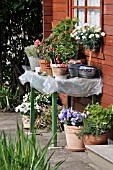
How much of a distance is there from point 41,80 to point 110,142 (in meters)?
1.36

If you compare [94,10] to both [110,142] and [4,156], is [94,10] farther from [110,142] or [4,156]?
[4,156]

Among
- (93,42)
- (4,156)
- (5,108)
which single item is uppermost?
(93,42)

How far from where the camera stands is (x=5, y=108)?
35.2 feet

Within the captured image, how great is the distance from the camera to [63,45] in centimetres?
805

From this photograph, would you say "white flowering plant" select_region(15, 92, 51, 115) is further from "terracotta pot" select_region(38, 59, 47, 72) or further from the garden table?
the garden table

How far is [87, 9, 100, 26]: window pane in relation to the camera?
773cm

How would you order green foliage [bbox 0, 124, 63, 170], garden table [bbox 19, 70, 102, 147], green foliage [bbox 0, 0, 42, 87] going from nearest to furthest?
green foliage [bbox 0, 124, 63, 170], garden table [bbox 19, 70, 102, 147], green foliage [bbox 0, 0, 42, 87]

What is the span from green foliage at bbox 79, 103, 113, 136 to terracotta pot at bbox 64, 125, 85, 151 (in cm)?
16

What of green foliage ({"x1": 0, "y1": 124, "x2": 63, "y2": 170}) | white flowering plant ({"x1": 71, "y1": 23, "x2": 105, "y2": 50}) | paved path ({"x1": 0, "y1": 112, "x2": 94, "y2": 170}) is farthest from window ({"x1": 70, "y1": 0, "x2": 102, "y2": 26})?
green foliage ({"x1": 0, "y1": 124, "x2": 63, "y2": 170})

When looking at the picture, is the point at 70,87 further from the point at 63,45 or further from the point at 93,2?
the point at 93,2

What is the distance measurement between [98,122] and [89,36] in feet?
3.95

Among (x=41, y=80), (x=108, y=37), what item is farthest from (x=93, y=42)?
(x=41, y=80)

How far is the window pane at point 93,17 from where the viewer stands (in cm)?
773

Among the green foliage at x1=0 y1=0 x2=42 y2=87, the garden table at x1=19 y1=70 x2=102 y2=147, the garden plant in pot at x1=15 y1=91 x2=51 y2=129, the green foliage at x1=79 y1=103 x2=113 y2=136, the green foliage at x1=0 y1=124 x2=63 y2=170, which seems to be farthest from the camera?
the green foliage at x1=0 y1=0 x2=42 y2=87
